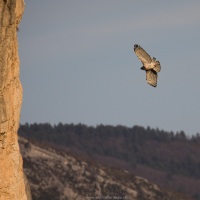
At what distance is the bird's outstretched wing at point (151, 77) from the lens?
28.4 m

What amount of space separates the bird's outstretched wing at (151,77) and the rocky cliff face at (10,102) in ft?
12.1

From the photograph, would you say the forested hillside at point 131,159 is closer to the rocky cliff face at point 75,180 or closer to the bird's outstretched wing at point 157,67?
the rocky cliff face at point 75,180

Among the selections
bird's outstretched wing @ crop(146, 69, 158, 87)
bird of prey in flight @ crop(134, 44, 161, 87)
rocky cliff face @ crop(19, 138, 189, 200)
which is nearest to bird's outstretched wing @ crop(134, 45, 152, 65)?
bird of prey in flight @ crop(134, 44, 161, 87)

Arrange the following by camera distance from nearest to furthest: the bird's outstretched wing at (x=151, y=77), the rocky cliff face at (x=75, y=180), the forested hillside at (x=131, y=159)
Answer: the bird's outstretched wing at (x=151, y=77), the rocky cliff face at (x=75, y=180), the forested hillside at (x=131, y=159)

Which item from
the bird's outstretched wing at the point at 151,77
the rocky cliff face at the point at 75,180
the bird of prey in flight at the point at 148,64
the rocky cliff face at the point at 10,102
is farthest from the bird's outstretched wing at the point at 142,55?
the rocky cliff face at the point at 75,180

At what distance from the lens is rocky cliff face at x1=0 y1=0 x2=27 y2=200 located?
24.7 m

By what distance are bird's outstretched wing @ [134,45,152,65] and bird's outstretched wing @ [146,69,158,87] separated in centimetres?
23

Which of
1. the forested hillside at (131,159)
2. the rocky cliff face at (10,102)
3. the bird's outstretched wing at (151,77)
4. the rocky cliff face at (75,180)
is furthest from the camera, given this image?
the forested hillside at (131,159)

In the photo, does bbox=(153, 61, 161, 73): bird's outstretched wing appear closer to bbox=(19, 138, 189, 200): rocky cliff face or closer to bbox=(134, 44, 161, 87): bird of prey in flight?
bbox=(134, 44, 161, 87): bird of prey in flight

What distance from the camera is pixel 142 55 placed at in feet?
95.0

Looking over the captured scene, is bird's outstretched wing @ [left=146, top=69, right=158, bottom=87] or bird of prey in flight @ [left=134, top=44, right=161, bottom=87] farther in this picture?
bird of prey in flight @ [left=134, top=44, right=161, bottom=87]

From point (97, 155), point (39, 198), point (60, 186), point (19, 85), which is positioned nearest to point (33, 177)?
point (60, 186)

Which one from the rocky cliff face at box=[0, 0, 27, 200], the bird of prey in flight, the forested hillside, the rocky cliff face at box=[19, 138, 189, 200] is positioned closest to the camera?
the rocky cliff face at box=[0, 0, 27, 200]

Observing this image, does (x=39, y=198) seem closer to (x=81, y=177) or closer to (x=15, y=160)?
(x=81, y=177)
